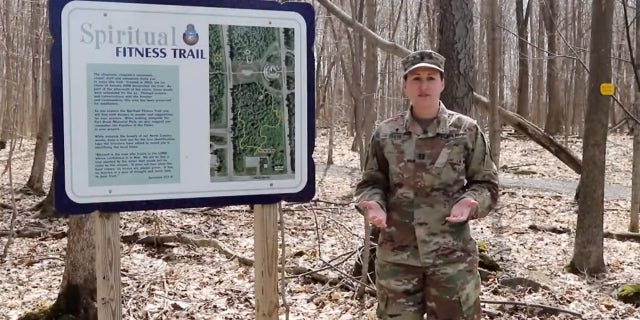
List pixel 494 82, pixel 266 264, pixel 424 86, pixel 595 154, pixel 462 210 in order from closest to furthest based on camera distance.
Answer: pixel 462 210 → pixel 424 86 → pixel 266 264 → pixel 595 154 → pixel 494 82

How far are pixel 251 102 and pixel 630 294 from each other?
432 cm

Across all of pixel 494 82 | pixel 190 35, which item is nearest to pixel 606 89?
pixel 494 82

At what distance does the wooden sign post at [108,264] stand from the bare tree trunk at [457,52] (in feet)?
10.4

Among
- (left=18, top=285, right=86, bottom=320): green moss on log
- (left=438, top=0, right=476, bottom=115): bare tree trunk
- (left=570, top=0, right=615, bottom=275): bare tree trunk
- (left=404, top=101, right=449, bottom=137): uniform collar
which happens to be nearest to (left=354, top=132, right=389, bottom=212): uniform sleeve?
(left=404, top=101, right=449, bottom=137): uniform collar

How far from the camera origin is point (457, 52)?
5.01 m

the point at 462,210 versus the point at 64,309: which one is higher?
the point at 462,210

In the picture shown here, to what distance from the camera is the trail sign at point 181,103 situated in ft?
8.28

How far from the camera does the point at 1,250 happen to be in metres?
6.74

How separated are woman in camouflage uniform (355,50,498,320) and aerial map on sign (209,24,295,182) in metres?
0.53

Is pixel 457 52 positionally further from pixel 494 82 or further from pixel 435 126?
pixel 494 82

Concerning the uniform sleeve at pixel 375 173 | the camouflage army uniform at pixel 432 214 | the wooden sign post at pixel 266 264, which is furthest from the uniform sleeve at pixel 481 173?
the wooden sign post at pixel 266 264

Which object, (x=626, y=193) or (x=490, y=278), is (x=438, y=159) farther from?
(x=626, y=193)

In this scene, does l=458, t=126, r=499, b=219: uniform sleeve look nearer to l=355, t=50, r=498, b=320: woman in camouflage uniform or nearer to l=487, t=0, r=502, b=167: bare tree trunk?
l=355, t=50, r=498, b=320: woman in camouflage uniform

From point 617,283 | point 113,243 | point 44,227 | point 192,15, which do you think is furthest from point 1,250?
point 617,283
